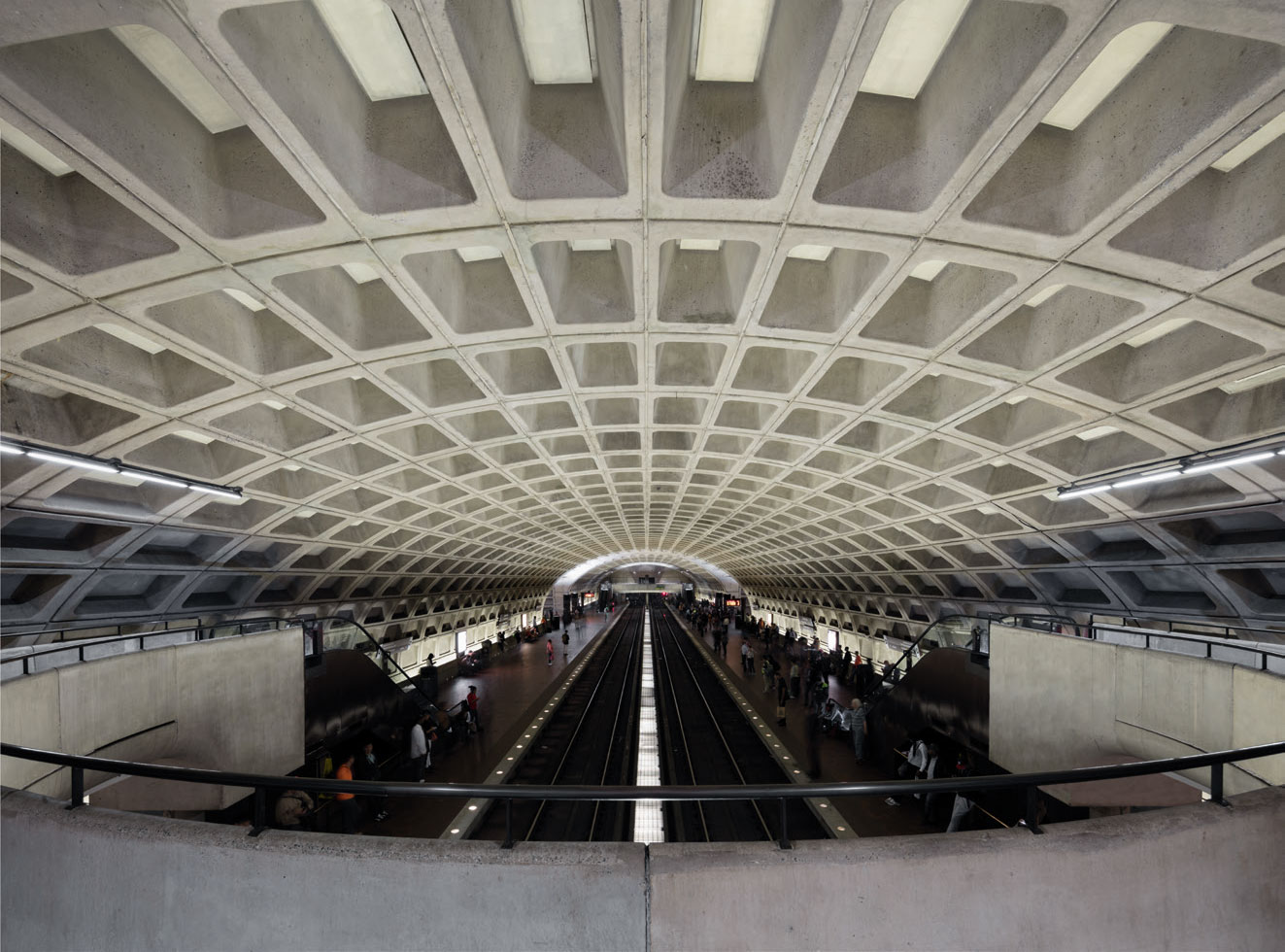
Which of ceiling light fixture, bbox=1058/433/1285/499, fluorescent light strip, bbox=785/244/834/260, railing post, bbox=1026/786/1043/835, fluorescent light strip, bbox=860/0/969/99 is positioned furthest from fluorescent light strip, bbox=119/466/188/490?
ceiling light fixture, bbox=1058/433/1285/499

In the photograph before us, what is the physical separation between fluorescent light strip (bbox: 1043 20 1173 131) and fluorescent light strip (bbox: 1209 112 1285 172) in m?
1.00

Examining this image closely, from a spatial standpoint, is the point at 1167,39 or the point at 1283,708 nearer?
the point at 1167,39

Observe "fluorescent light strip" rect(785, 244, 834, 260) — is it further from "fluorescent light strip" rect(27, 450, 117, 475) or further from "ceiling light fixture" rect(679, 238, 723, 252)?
"fluorescent light strip" rect(27, 450, 117, 475)

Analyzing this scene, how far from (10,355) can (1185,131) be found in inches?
421

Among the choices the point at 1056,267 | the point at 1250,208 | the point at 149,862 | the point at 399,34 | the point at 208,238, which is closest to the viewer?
the point at 149,862

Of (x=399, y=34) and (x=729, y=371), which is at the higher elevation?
(x=399, y=34)

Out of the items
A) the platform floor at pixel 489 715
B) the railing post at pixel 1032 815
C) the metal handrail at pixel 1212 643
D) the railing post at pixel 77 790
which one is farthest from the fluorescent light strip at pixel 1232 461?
the platform floor at pixel 489 715

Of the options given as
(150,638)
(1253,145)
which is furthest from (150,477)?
(1253,145)

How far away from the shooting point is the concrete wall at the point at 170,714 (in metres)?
5.97

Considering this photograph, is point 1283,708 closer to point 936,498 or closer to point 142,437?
point 936,498

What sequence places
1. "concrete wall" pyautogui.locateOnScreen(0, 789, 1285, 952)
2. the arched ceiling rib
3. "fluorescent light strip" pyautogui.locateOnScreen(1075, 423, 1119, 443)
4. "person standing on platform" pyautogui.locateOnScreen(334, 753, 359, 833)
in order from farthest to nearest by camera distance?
1. "fluorescent light strip" pyautogui.locateOnScreen(1075, 423, 1119, 443)
2. "person standing on platform" pyautogui.locateOnScreen(334, 753, 359, 833)
3. the arched ceiling rib
4. "concrete wall" pyautogui.locateOnScreen(0, 789, 1285, 952)

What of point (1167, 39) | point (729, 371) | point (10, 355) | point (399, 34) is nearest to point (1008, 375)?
point (729, 371)

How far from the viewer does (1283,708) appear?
18.6 ft

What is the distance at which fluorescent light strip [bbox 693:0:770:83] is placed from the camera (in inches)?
156
